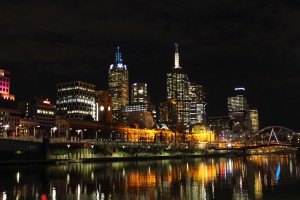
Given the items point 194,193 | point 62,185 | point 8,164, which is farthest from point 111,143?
point 194,193

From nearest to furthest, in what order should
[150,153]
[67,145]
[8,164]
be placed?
[8,164]
[67,145]
[150,153]

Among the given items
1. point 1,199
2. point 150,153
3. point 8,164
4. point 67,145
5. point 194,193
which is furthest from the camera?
point 150,153

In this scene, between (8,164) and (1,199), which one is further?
(8,164)

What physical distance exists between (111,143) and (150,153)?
2897cm

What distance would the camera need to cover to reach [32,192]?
45.9m

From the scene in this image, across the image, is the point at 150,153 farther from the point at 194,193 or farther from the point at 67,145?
the point at 194,193

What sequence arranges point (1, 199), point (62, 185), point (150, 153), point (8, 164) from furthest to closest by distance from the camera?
point (150, 153)
point (8, 164)
point (62, 185)
point (1, 199)

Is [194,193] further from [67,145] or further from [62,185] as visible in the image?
[67,145]

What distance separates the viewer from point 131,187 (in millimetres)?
49969

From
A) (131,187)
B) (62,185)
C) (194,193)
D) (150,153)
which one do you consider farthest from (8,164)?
(150,153)

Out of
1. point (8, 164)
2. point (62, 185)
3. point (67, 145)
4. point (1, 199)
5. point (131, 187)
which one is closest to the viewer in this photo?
point (1, 199)

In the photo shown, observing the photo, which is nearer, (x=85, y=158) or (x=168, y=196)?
(x=168, y=196)

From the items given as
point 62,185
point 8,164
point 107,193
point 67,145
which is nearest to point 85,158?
point 67,145

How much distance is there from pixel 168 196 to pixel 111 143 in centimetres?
12128
